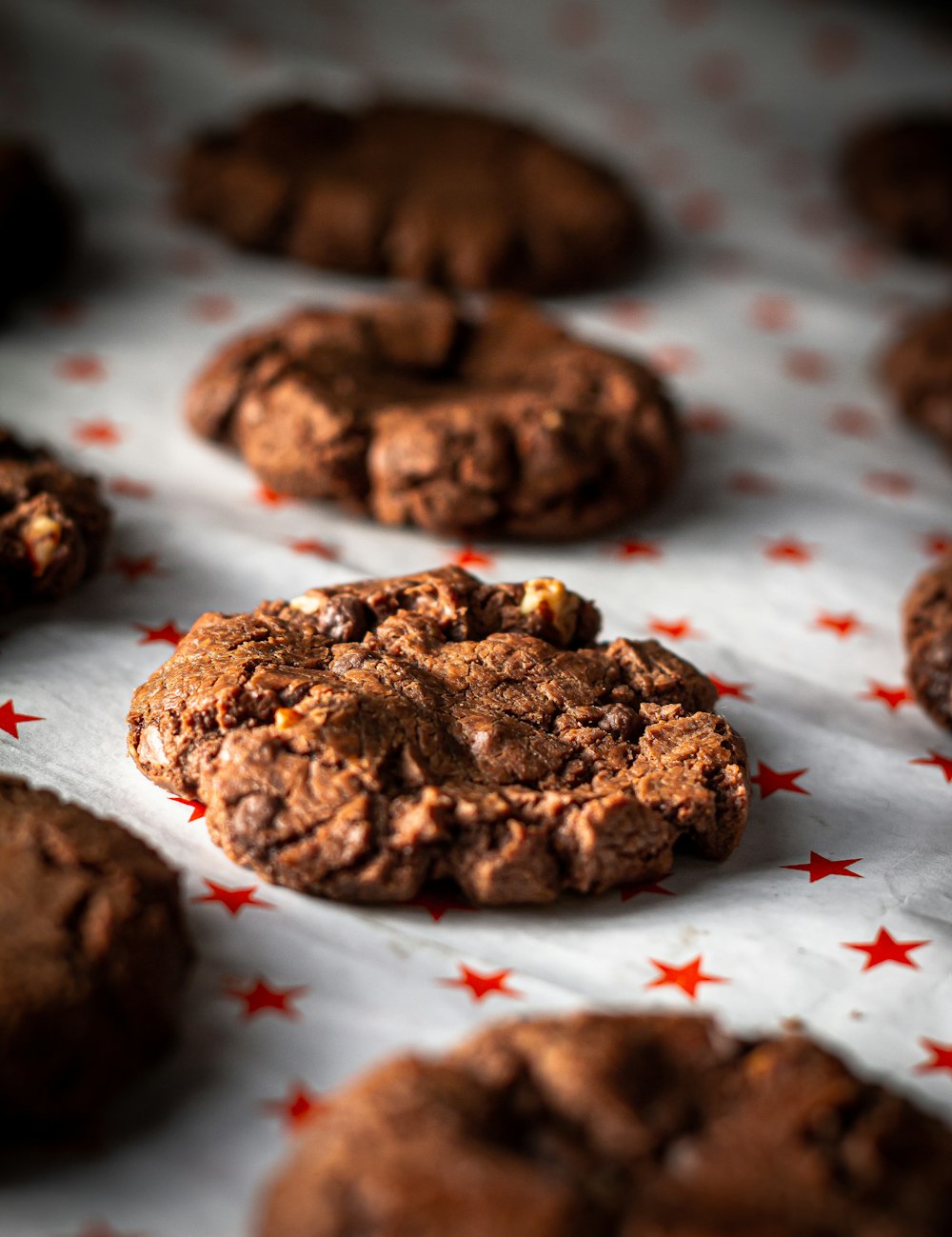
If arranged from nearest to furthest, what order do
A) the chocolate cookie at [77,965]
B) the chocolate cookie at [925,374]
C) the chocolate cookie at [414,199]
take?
the chocolate cookie at [77,965] → the chocolate cookie at [925,374] → the chocolate cookie at [414,199]

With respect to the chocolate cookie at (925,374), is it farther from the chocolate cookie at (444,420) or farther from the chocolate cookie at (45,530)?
the chocolate cookie at (45,530)

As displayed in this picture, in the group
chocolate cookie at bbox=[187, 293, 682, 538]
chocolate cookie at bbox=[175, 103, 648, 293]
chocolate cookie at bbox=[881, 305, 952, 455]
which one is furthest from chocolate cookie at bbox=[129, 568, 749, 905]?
chocolate cookie at bbox=[175, 103, 648, 293]

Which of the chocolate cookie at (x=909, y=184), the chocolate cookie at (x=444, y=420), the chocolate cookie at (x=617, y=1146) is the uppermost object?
the chocolate cookie at (x=909, y=184)

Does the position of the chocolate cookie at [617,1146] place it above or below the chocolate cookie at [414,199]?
below

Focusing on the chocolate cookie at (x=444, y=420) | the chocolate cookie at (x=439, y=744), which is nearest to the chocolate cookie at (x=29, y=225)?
the chocolate cookie at (x=444, y=420)

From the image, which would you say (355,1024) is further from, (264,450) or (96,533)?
(264,450)

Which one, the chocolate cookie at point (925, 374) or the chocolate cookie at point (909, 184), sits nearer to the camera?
the chocolate cookie at point (925, 374)

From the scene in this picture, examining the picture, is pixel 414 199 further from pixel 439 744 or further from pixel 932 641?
pixel 439 744
